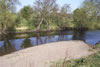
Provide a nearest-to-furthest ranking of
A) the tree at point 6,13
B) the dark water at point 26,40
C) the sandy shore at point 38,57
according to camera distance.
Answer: the sandy shore at point 38,57
the dark water at point 26,40
the tree at point 6,13

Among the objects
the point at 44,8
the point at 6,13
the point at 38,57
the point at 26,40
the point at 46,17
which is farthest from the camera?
the point at 46,17

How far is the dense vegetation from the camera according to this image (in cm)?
2959

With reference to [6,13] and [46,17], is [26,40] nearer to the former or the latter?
[6,13]

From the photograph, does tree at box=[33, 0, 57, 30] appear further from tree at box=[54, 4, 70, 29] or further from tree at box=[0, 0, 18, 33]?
tree at box=[0, 0, 18, 33]

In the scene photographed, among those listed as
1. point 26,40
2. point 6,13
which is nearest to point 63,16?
point 6,13

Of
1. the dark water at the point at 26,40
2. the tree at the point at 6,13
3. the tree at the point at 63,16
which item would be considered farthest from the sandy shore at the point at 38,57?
the tree at the point at 63,16

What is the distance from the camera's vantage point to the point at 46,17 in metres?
39.5

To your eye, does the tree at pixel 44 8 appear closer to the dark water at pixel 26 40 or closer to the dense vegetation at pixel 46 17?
the dense vegetation at pixel 46 17

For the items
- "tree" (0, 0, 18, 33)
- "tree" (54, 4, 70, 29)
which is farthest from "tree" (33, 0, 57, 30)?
"tree" (0, 0, 18, 33)

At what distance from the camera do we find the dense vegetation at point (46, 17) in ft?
97.1

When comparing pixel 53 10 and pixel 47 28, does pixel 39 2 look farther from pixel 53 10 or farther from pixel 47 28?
Answer: pixel 47 28

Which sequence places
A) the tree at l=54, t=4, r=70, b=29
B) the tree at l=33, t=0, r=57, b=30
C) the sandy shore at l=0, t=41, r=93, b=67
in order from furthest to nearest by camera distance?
the tree at l=54, t=4, r=70, b=29 < the tree at l=33, t=0, r=57, b=30 < the sandy shore at l=0, t=41, r=93, b=67

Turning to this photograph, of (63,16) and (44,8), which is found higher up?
(44,8)

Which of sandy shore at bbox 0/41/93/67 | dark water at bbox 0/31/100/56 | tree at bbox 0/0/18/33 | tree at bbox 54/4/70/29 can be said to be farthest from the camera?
tree at bbox 54/4/70/29
